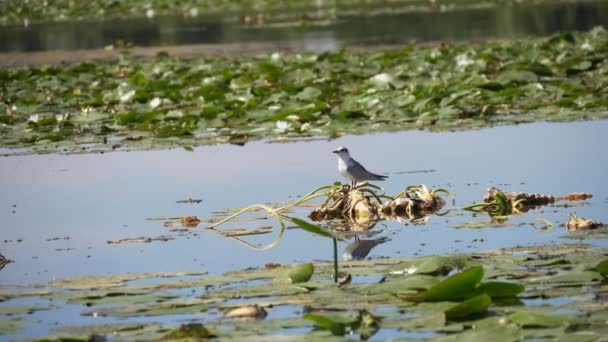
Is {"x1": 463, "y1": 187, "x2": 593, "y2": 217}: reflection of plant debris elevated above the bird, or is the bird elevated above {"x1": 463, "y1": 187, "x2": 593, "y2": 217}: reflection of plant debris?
the bird

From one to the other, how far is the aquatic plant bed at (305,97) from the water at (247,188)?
0.21m

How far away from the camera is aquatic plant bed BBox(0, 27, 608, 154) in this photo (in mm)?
10539

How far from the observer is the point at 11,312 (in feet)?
15.8

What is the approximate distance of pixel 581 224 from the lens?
20.1 ft

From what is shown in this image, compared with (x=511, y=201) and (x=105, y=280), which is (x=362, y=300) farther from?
(x=511, y=201)

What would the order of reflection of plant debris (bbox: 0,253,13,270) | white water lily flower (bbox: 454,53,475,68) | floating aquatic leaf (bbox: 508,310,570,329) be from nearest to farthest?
floating aquatic leaf (bbox: 508,310,570,329)
reflection of plant debris (bbox: 0,253,13,270)
white water lily flower (bbox: 454,53,475,68)

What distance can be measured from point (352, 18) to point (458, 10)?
252 cm

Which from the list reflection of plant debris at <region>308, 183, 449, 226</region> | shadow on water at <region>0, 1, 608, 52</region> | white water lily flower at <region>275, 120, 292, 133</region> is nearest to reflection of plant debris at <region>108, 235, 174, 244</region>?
reflection of plant debris at <region>308, 183, 449, 226</region>

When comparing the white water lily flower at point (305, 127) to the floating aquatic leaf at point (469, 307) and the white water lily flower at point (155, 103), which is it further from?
the floating aquatic leaf at point (469, 307)

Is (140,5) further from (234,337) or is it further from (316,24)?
(234,337)

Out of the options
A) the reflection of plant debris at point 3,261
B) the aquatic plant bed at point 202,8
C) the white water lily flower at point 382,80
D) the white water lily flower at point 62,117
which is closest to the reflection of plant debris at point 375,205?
the reflection of plant debris at point 3,261

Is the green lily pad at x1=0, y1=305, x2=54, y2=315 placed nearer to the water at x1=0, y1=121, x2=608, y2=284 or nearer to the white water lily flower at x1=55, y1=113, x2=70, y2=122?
the water at x1=0, y1=121, x2=608, y2=284

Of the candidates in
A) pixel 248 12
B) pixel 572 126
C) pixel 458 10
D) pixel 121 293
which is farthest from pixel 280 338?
pixel 248 12

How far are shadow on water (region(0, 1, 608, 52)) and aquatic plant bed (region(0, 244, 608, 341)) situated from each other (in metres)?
14.8
